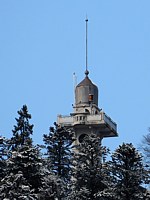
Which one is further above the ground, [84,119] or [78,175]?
[84,119]

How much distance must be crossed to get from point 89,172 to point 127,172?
15.0 ft

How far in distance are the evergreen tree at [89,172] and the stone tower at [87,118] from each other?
32.3m

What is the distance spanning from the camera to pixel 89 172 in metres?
57.2

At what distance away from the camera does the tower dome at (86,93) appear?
313ft

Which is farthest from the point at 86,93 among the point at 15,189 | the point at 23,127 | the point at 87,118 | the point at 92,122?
the point at 15,189

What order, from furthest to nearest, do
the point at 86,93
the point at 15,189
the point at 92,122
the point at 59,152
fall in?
the point at 86,93
the point at 92,122
the point at 59,152
the point at 15,189

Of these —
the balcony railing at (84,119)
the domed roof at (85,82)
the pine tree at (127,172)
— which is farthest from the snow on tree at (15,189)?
the domed roof at (85,82)

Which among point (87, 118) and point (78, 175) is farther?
point (87, 118)

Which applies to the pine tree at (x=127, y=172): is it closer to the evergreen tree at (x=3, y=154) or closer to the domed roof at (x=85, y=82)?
the evergreen tree at (x=3, y=154)

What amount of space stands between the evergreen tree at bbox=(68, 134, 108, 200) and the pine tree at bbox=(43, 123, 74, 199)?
3.48 meters

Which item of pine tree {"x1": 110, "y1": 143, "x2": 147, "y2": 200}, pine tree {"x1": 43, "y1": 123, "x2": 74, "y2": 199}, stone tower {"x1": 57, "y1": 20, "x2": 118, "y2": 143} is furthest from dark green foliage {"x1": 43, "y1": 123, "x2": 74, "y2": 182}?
stone tower {"x1": 57, "y1": 20, "x2": 118, "y2": 143}

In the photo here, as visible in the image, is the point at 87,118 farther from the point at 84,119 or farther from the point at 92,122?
the point at 92,122

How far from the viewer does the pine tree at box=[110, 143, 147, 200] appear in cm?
5322

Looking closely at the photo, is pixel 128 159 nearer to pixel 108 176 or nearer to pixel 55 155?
pixel 108 176
